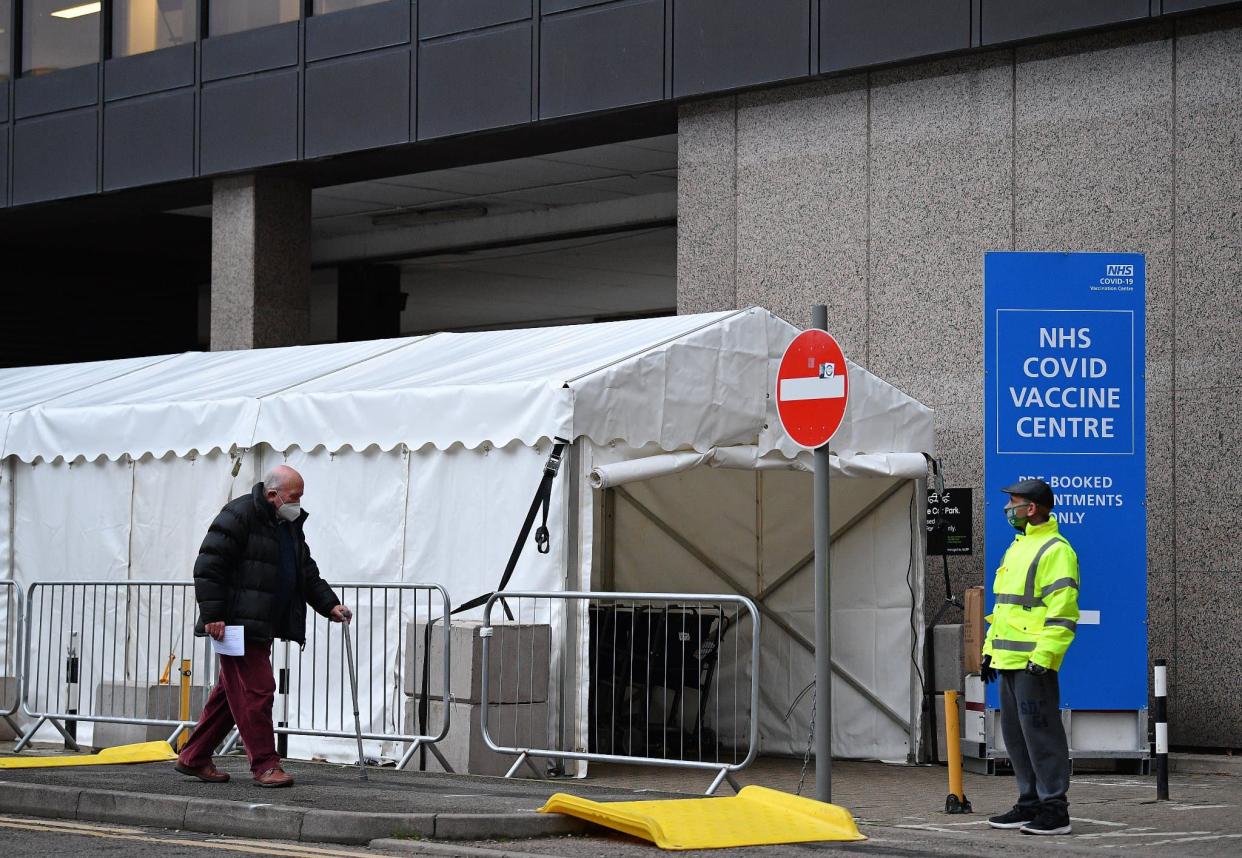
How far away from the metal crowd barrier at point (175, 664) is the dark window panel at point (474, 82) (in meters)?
7.03

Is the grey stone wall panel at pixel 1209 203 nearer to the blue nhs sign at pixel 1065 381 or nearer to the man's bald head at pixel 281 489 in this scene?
the blue nhs sign at pixel 1065 381

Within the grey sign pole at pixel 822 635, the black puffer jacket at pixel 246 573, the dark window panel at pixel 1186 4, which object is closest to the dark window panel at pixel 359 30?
the dark window panel at pixel 1186 4

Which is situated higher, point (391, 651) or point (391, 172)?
point (391, 172)

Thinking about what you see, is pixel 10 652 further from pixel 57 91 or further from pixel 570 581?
pixel 57 91

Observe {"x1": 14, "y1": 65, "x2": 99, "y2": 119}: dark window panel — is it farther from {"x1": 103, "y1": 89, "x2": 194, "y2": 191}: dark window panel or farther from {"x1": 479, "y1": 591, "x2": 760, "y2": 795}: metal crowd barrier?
{"x1": 479, "y1": 591, "x2": 760, "y2": 795}: metal crowd barrier

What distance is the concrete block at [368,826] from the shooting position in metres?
8.84

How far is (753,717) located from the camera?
10.3m

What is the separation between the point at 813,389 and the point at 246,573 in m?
3.53

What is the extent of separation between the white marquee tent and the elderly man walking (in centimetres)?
195

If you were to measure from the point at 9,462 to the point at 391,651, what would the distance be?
192 inches

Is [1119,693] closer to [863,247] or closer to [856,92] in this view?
[863,247]

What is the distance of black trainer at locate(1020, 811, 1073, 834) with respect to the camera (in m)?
9.59

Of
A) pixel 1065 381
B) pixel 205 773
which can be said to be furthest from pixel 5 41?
pixel 1065 381

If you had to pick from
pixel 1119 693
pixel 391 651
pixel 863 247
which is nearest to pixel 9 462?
pixel 391 651
